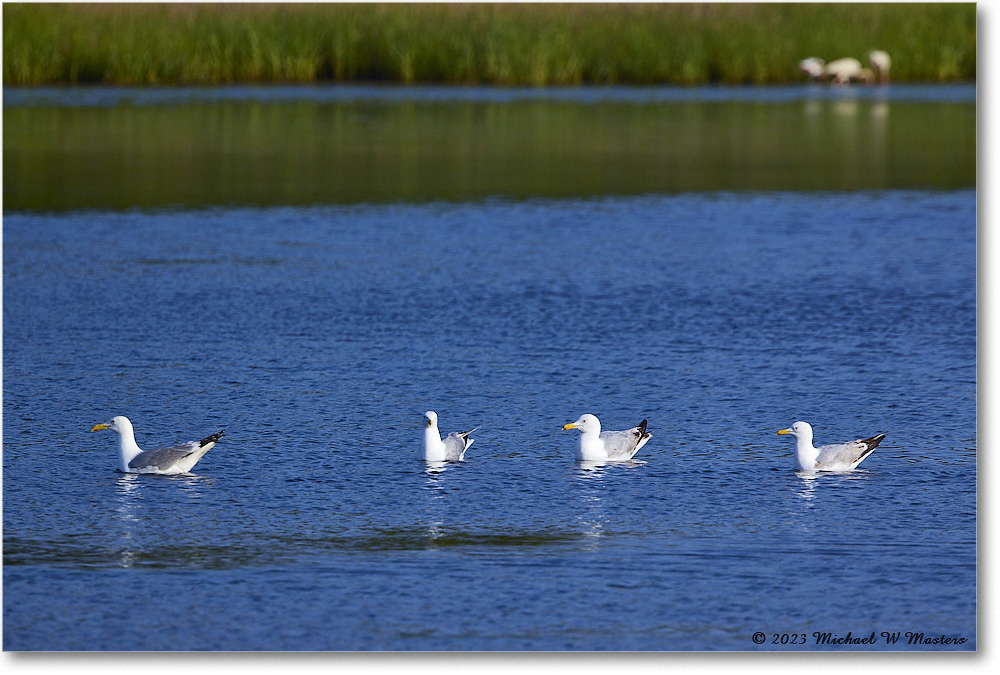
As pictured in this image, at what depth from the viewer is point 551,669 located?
6477mm

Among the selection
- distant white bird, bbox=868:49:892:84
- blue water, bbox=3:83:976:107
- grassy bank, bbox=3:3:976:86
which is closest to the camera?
grassy bank, bbox=3:3:976:86

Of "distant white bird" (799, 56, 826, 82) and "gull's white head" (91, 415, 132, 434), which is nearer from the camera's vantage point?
"gull's white head" (91, 415, 132, 434)

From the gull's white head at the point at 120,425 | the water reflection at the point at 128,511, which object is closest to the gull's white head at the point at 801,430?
the water reflection at the point at 128,511

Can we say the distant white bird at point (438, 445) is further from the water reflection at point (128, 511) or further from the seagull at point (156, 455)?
the water reflection at point (128, 511)

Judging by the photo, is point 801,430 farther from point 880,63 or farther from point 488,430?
point 880,63

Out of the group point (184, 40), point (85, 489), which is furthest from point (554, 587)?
point (184, 40)

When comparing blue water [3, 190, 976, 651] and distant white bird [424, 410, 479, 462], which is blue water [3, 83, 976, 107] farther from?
distant white bird [424, 410, 479, 462]

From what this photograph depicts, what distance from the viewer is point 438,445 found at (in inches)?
357

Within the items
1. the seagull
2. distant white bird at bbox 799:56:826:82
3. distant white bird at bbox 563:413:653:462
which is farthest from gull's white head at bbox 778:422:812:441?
distant white bird at bbox 799:56:826:82

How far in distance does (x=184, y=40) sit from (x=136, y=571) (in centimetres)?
1953

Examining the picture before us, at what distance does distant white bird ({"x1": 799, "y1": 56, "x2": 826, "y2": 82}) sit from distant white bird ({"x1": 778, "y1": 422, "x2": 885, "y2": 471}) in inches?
757

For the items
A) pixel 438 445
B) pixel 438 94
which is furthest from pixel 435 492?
pixel 438 94

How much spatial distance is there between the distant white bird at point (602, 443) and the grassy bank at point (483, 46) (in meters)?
15.0

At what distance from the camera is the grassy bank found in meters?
24.3
